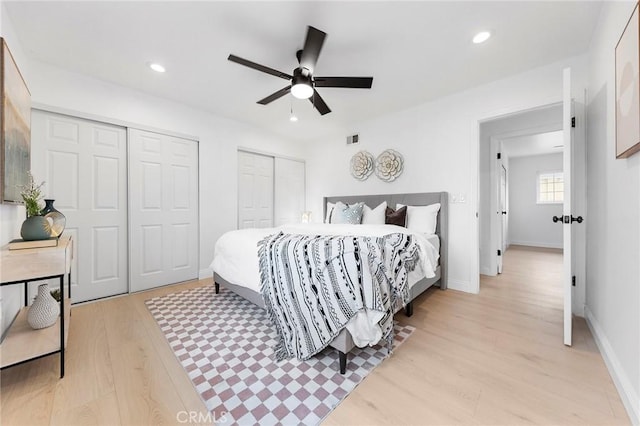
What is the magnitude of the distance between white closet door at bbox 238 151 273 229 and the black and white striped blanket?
247 cm

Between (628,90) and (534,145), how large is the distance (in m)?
5.24

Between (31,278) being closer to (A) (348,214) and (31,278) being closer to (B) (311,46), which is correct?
(B) (311,46)

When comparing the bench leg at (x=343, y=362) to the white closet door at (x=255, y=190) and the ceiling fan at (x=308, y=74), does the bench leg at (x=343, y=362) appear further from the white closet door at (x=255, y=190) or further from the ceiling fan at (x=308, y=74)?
the white closet door at (x=255, y=190)

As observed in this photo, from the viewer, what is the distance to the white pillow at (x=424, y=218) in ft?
10.2

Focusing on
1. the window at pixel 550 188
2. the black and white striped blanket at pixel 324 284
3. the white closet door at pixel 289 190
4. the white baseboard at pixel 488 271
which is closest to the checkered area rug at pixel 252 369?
the black and white striped blanket at pixel 324 284

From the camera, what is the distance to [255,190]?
439 cm

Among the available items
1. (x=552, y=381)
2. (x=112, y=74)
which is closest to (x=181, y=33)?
(x=112, y=74)

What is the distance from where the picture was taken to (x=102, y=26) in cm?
197

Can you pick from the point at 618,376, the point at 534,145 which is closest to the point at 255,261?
the point at 618,376

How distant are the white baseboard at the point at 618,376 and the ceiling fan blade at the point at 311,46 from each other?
2.70 metres

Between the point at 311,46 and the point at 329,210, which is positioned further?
the point at 329,210

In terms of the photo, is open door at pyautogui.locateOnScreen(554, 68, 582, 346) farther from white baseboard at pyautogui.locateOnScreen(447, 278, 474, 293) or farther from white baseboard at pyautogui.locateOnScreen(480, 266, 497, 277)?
white baseboard at pyautogui.locateOnScreen(480, 266, 497, 277)

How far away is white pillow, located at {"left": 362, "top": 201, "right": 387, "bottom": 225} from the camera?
11.0 feet

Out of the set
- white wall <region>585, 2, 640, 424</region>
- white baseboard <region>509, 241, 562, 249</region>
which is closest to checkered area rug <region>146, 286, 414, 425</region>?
white wall <region>585, 2, 640, 424</region>
